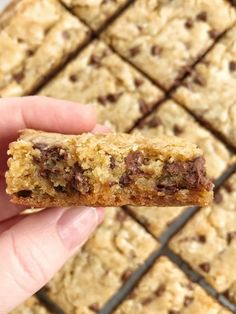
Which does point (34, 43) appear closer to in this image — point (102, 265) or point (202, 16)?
point (202, 16)

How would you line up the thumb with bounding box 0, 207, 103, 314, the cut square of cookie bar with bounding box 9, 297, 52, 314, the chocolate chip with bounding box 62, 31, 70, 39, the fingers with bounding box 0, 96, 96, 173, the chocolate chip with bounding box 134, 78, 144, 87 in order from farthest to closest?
1. the chocolate chip with bounding box 62, 31, 70, 39
2. the chocolate chip with bounding box 134, 78, 144, 87
3. the cut square of cookie bar with bounding box 9, 297, 52, 314
4. the fingers with bounding box 0, 96, 96, 173
5. the thumb with bounding box 0, 207, 103, 314

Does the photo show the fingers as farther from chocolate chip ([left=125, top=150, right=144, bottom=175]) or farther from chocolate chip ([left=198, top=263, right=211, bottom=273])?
chocolate chip ([left=198, top=263, right=211, bottom=273])

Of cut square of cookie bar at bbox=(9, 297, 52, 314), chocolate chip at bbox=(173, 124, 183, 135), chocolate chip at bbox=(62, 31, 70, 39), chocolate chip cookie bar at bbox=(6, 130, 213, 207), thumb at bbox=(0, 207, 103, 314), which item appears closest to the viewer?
chocolate chip cookie bar at bbox=(6, 130, 213, 207)

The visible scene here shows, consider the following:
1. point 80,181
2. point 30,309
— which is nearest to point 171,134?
point 30,309

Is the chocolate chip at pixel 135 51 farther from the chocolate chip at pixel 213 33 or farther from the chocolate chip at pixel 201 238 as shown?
the chocolate chip at pixel 201 238

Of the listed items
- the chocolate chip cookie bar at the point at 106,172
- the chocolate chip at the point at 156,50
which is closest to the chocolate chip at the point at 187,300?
the chocolate chip cookie bar at the point at 106,172

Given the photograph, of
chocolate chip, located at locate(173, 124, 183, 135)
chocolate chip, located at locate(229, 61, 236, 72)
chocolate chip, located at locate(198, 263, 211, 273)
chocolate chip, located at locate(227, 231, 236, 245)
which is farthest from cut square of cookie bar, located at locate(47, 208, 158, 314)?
chocolate chip, located at locate(229, 61, 236, 72)
